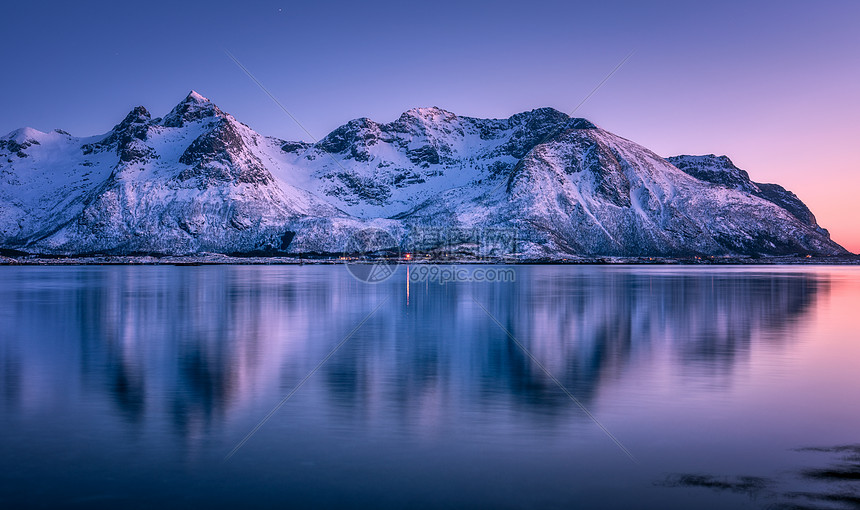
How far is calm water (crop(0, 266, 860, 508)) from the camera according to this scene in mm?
13539

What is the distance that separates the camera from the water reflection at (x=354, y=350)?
74.4 ft

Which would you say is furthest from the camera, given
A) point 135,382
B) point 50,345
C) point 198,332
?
point 198,332

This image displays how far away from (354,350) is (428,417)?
15866mm

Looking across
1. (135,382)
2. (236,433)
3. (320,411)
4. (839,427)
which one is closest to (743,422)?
(839,427)

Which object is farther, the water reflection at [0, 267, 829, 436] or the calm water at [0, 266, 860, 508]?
the water reflection at [0, 267, 829, 436]

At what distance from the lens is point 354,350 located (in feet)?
115

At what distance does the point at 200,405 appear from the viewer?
69.7ft

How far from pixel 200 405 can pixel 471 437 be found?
31.0 feet

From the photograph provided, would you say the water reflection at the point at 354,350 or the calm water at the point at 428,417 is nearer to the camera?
the calm water at the point at 428,417

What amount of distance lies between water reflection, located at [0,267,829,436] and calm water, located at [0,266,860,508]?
0.18 m

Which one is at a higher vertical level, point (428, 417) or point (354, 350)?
point (428, 417)

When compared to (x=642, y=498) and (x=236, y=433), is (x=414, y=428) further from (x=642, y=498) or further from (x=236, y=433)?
(x=642, y=498)

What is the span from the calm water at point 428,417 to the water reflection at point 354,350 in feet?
0.60

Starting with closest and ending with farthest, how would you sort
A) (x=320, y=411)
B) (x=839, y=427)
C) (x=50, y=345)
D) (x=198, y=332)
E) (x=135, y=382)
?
(x=839, y=427), (x=320, y=411), (x=135, y=382), (x=50, y=345), (x=198, y=332)
